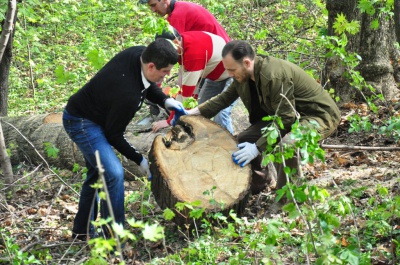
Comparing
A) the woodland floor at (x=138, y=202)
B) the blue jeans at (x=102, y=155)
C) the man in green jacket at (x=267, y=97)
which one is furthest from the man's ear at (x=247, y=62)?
the blue jeans at (x=102, y=155)

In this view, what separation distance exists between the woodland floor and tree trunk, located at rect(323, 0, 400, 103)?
738 millimetres

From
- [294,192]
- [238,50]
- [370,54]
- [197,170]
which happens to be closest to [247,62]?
[238,50]

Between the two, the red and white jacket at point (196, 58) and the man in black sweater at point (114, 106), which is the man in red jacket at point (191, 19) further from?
the man in black sweater at point (114, 106)

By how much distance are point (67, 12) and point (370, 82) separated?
801 centimetres

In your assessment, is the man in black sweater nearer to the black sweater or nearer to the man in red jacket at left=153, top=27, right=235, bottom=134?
the black sweater

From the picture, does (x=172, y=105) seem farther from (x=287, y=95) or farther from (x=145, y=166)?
(x=287, y=95)

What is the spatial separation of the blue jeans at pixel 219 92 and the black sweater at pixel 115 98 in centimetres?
148

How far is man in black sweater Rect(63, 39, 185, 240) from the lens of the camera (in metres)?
3.87

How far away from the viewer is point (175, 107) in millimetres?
4691

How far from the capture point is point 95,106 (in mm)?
4090

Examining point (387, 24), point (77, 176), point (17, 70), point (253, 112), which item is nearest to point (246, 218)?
point (253, 112)

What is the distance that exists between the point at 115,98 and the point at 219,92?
6.33 feet

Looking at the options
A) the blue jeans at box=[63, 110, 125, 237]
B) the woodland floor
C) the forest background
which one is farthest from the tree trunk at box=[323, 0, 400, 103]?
the blue jeans at box=[63, 110, 125, 237]

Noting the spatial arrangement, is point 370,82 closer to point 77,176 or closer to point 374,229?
point 374,229
